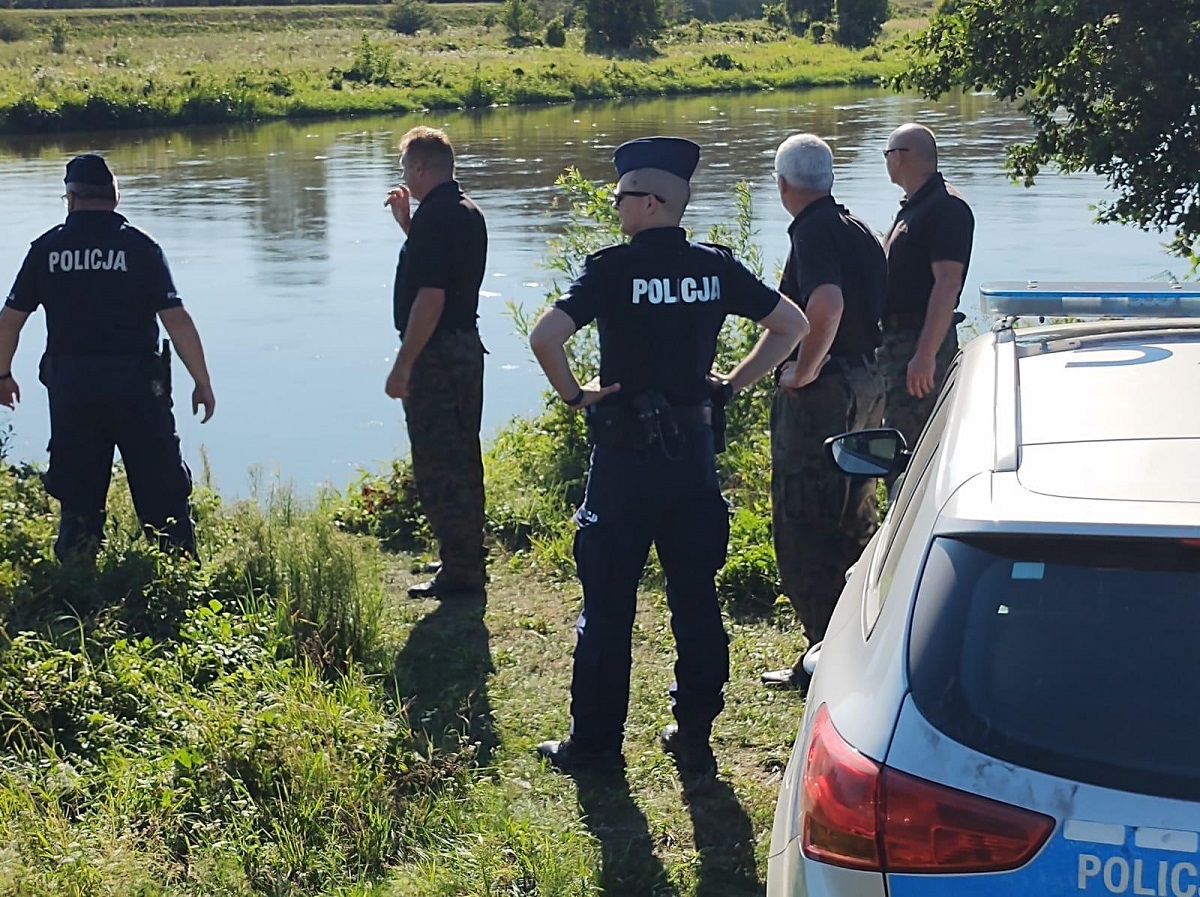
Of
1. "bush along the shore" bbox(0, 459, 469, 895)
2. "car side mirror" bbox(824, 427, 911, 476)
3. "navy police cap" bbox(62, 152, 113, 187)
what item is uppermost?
"navy police cap" bbox(62, 152, 113, 187)

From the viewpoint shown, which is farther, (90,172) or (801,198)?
(90,172)

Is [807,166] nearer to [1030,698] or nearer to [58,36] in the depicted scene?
[1030,698]

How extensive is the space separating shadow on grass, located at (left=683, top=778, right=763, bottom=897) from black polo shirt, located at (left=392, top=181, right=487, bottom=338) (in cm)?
230

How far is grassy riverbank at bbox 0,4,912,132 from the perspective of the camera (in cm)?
4084

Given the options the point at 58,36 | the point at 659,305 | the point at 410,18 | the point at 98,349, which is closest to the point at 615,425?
the point at 659,305

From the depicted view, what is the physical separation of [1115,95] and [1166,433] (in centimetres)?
545

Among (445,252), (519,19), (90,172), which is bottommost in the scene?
(445,252)

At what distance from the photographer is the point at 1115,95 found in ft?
23.7

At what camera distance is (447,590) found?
6250 mm

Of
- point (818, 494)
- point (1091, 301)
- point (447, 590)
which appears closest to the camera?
point (1091, 301)

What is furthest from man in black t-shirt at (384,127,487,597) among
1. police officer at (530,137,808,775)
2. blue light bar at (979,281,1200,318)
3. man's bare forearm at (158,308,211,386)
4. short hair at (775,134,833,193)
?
blue light bar at (979,281,1200,318)

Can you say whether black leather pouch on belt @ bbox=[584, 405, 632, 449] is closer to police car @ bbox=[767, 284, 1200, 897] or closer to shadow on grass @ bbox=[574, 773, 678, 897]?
shadow on grass @ bbox=[574, 773, 678, 897]

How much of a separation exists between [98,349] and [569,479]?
9.39 feet

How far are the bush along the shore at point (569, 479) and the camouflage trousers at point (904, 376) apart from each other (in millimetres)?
750
